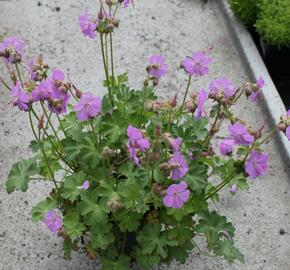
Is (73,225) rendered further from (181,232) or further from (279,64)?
(279,64)

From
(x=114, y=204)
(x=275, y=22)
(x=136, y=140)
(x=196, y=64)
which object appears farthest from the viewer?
(x=275, y=22)

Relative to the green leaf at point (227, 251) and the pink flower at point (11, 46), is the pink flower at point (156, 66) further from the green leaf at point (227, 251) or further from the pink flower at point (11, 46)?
the green leaf at point (227, 251)

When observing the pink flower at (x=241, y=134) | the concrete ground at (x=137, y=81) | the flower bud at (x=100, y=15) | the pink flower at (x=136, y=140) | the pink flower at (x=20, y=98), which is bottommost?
the concrete ground at (x=137, y=81)

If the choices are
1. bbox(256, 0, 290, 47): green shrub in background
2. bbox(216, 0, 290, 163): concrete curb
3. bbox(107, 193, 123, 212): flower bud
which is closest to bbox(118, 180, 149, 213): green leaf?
bbox(107, 193, 123, 212): flower bud

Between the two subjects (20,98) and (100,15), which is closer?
(20,98)

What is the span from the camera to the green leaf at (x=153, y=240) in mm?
2209

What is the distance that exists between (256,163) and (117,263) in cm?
65

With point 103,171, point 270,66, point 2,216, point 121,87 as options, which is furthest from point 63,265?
point 270,66

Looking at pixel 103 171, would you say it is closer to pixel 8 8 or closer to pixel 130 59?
pixel 130 59

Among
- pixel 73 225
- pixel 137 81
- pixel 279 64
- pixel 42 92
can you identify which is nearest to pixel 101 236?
pixel 73 225

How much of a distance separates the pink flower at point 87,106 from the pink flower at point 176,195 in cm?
32

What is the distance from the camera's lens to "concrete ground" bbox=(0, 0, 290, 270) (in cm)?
270

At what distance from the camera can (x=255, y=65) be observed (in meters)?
3.43

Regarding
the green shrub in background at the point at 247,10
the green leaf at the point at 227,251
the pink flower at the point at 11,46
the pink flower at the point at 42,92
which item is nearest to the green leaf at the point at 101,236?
the green leaf at the point at 227,251
